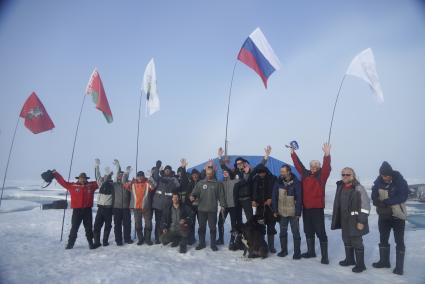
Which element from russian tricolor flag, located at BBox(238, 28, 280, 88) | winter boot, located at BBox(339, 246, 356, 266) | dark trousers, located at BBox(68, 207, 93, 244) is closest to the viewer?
winter boot, located at BBox(339, 246, 356, 266)

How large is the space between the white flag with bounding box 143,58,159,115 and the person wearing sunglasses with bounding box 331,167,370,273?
717 cm

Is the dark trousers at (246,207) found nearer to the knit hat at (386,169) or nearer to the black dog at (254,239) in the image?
the black dog at (254,239)

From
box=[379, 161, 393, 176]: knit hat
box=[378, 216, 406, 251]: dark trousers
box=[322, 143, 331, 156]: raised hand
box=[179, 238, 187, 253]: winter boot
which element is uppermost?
box=[322, 143, 331, 156]: raised hand

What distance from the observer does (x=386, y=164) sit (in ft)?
20.0

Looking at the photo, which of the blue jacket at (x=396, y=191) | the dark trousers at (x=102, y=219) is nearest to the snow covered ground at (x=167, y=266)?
the dark trousers at (x=102, y=219)

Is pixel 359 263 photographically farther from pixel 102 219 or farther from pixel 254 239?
pixel 102 219

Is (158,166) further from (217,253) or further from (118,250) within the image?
(217,253)

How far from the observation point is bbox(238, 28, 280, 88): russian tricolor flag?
10.8m

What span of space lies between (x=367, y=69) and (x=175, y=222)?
6.87m

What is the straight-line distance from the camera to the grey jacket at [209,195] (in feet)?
25.2

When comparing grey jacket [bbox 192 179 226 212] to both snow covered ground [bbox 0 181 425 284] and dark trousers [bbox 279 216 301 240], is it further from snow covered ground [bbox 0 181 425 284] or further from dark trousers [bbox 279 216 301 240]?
dark trousers [bbox 279 216 301 240]

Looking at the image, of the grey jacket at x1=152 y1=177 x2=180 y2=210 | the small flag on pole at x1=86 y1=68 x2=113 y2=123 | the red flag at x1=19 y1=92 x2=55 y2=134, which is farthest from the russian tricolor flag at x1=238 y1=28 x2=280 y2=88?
the red flag at x1=19 y1=92 x2=55 y2=134

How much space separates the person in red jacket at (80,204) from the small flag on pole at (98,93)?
8.93 feet

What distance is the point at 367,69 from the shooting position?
27.9 ft
